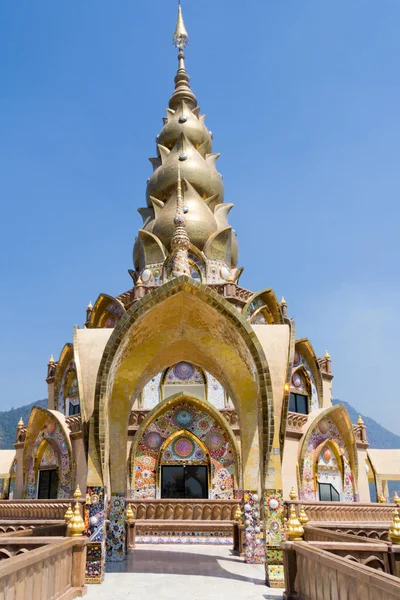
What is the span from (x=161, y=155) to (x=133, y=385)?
21274 millimetres

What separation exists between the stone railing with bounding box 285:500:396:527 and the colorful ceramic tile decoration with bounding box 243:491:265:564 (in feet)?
4.33

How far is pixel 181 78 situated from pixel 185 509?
27.4m

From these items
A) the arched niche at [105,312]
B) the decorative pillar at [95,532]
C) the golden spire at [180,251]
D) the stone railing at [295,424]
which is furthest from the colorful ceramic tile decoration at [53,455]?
the golden spire at [180,251]

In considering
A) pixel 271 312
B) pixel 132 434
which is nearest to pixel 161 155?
pixel 271 312

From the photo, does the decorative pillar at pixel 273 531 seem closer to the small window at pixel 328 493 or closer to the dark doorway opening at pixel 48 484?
the small window at pixel 328 493

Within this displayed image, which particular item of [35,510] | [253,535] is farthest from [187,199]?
[253,535]

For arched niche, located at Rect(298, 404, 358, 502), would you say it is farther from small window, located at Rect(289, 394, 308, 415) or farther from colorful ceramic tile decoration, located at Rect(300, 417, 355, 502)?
small window, located at Rect(289, 394, 308, 415)

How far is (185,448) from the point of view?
2159 centimetres

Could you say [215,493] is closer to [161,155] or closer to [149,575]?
[149,575]

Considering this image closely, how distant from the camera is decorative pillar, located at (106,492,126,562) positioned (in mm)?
13250

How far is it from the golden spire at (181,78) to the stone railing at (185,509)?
81.2ft

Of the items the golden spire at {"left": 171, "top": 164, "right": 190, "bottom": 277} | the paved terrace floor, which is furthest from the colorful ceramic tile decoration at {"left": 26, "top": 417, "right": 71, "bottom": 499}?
the golden spire at {"left": 171, "top": 164, "right": 190, "bottom": 277}

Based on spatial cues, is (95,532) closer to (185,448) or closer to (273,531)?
(273,531)

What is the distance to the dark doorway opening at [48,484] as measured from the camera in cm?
2341
